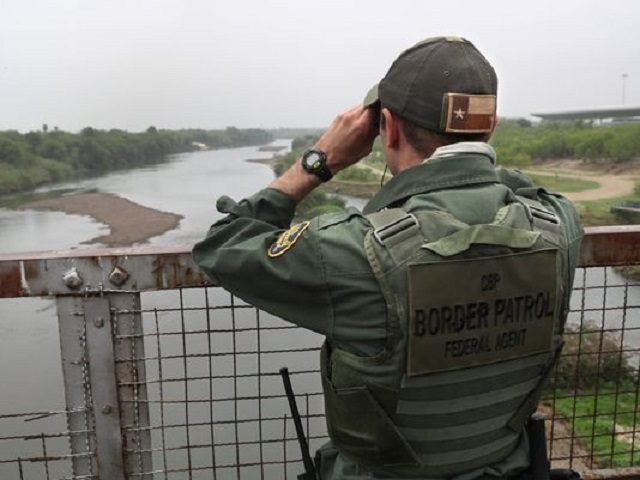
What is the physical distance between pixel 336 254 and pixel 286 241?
0.11 meters

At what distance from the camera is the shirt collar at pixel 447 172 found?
1188mm

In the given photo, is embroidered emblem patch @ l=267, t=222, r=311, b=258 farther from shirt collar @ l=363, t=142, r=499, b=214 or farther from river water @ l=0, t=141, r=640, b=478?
river water @ l=0, t=141, r=640, b=478

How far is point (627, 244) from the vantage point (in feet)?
6.52

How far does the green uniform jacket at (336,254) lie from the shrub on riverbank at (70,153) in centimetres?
4394

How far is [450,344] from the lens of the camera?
3.79 feet

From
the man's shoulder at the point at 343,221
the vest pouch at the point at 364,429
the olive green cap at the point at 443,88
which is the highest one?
the olive green cap at the point at 443,88

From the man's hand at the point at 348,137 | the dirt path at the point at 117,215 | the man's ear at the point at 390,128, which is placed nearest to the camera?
the man's ear at the point at 390,128

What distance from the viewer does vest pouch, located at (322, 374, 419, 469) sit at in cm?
119

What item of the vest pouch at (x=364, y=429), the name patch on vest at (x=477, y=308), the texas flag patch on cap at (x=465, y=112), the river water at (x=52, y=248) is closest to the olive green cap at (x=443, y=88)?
the texas flag patch on cap at (x=465, y=112)

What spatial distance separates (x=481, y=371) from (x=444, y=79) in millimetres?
568

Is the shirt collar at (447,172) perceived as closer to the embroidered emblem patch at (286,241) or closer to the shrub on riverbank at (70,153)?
the embroidered emblem patch at (286,241)

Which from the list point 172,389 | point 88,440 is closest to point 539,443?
point 88,440

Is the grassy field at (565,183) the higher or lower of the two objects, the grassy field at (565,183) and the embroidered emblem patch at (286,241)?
the lower

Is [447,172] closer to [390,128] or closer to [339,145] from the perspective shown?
[390,128]
